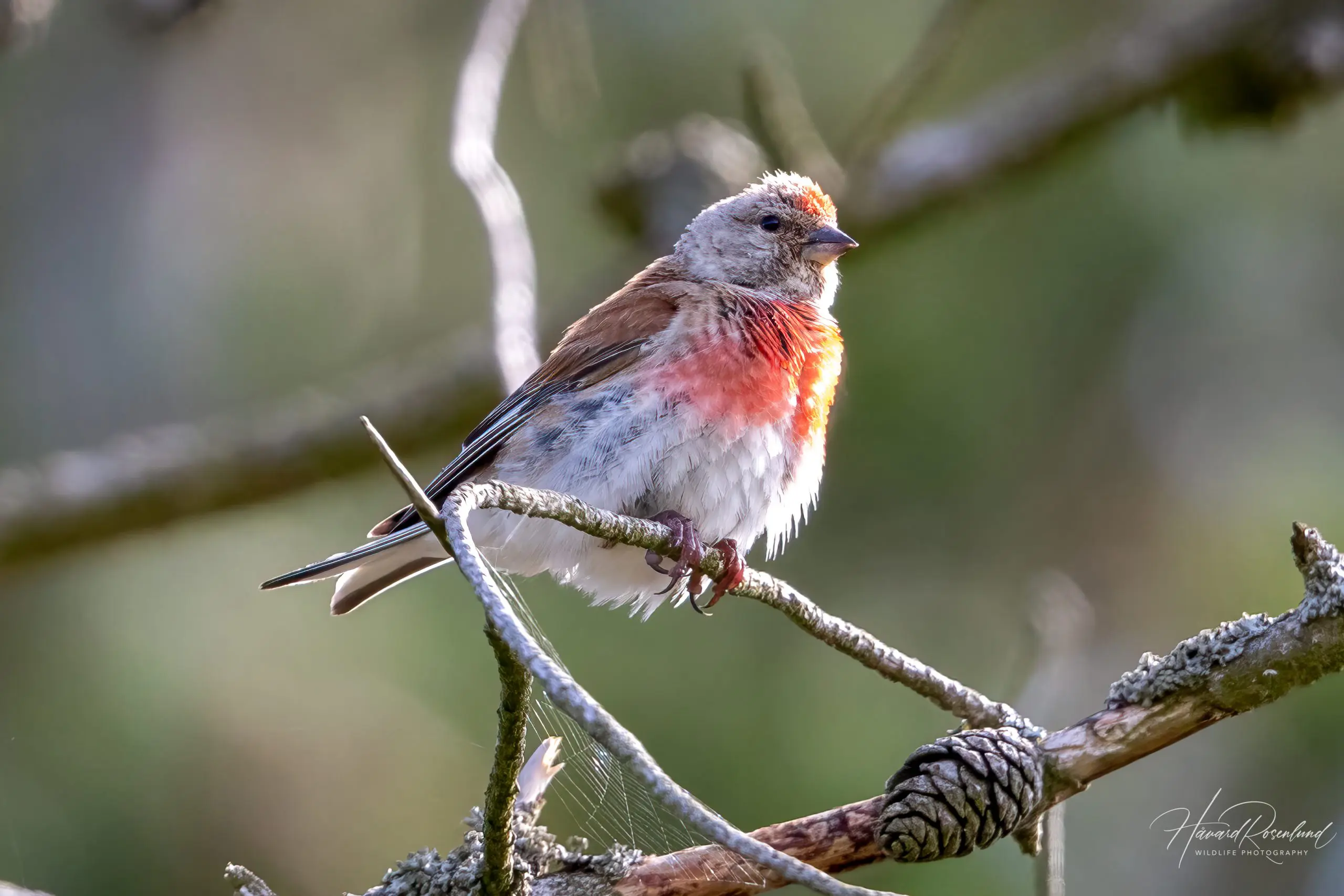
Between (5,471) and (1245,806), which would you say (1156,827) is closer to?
(1245,806)

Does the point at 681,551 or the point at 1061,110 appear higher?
the point at 1061,110

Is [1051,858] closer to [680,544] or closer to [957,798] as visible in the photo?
[957,798]

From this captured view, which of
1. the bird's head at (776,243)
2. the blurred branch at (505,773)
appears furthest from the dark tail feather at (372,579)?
the blurred branch at (505,773)

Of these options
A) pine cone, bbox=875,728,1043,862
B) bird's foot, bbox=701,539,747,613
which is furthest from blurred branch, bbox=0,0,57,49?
pine cone, bbox=875,728,1043,862

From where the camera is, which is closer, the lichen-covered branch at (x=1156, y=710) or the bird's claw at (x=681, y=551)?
the lichen-covered branch at (x=1156, y=710)

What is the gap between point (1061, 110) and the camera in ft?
20.5

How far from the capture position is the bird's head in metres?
4.95

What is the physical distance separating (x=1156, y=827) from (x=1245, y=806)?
412 millimetres

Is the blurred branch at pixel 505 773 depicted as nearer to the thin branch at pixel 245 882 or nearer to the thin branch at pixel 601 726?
the thin branch at pixel 601 726

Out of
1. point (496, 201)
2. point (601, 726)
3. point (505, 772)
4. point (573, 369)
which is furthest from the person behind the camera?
point (496, 201)

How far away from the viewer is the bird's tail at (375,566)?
3.75 metres

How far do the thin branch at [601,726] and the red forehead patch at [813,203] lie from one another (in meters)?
3.43

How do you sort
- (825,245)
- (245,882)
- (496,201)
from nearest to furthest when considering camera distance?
(245,882), (496,201), (825,245)

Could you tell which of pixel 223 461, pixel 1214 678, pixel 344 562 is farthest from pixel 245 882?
pixel 223 461
